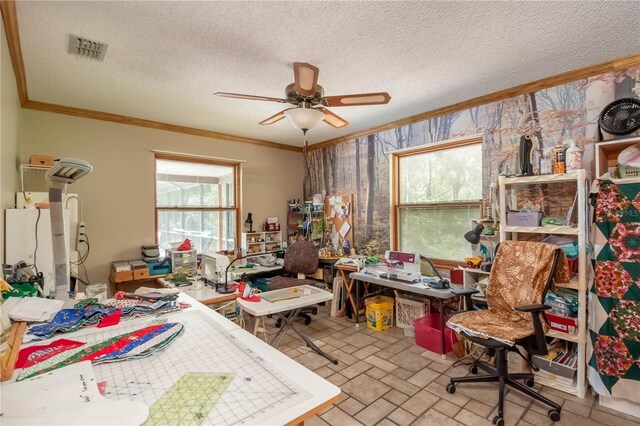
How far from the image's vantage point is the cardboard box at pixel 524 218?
2.55m

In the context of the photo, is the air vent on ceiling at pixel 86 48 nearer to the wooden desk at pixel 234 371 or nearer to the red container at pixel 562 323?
the wooden desk at pixel 234 371

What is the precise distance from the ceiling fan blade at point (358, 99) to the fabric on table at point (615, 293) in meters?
1.67

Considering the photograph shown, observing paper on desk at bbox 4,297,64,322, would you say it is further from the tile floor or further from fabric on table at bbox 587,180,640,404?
fabric on table at bbox 587,180,640,404

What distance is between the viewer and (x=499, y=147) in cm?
318

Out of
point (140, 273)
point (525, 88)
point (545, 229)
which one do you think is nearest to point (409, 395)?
point (545, 229)

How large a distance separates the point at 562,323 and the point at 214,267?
116 inches

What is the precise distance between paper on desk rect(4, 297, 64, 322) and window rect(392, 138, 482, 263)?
141 inches

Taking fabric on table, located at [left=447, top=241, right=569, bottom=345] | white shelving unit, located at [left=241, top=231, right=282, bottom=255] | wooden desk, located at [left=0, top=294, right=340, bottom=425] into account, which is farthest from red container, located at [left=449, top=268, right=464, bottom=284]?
white shelving unit, located at [left=241, top=231, right=282, bottom=255]

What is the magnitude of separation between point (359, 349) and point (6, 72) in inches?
145

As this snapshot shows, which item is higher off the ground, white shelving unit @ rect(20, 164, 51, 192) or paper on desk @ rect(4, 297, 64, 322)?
white shelving unit @ rect(20, 164, 51, 192)

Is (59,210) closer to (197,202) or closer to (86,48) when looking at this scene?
(86,48)

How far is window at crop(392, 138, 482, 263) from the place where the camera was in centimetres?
352

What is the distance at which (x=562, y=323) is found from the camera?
237 cm

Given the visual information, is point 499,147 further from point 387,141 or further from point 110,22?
point 110,22
